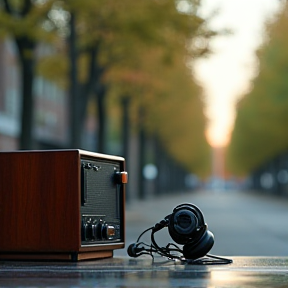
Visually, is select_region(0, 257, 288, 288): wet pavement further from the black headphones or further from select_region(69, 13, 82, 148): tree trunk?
select_region(69, 13, 82, 148): tree trunk

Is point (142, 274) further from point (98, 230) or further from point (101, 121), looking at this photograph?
point (101, 121)

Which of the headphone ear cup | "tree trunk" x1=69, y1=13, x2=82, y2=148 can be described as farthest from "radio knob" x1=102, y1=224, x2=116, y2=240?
"tree trunk" x1=69, y1=13, x2=82, y2=148

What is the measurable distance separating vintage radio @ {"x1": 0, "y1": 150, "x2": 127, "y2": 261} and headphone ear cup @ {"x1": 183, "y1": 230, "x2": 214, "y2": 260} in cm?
62

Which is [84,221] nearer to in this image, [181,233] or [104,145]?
[181,233]

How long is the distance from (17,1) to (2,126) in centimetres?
3163

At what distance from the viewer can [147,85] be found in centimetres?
4341

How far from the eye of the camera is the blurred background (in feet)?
93.0

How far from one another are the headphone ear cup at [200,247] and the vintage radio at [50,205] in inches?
24.4

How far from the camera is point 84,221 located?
6.96 m

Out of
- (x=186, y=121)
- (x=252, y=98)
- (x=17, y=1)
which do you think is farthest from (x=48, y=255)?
(x=186, y=121)

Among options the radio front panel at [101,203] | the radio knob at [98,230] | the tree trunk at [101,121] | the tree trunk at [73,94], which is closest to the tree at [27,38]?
the tree trunk at [73,94]

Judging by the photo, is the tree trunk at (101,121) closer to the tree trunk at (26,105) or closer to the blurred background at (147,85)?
the blurred background at (147,85)

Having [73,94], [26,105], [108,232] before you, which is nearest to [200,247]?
[108,232]

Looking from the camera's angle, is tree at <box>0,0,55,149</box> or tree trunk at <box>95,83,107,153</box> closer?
tree at <box>0,0,55,149</box>
